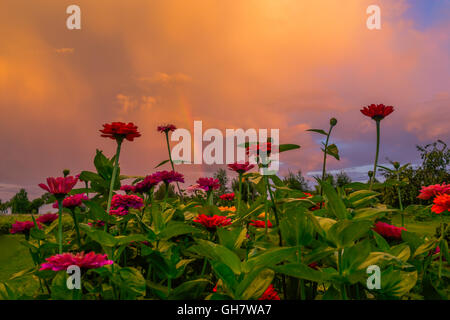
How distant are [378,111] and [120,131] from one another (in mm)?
1225

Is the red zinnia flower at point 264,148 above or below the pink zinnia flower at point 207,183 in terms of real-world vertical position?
above

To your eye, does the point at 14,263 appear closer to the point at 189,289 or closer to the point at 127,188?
the point at 127,188

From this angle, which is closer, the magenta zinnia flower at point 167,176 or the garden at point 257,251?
the garden at point 257,251

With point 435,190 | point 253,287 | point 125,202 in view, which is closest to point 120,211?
point 125,202

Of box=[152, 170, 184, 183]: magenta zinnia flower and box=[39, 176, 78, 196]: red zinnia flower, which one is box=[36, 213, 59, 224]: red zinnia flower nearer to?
box=[152, 170, 184, 183]: magenta zinnia flower

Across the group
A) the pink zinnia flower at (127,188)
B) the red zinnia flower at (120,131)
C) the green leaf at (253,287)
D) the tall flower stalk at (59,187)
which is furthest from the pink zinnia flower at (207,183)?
the green leaf at (253,287)

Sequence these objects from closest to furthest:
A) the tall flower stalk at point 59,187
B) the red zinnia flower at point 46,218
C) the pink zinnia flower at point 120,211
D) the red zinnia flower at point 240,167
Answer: the tall flower stalk at point 59,187 → the pink zinnia flower at point 120,211 → the red zinnia flower at point 240,167 → the red zinnia flower at point 46,218

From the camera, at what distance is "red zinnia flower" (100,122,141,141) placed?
4.00 feet

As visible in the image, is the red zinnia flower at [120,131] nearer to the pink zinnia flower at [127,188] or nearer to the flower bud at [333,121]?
the pink zinnia flower at [127,188]

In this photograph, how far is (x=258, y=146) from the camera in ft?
3.68

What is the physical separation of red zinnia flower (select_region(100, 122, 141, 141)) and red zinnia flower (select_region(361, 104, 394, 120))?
112 cm

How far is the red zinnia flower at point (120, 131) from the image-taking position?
4.00 ft

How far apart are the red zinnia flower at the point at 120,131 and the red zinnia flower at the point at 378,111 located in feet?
3.68
